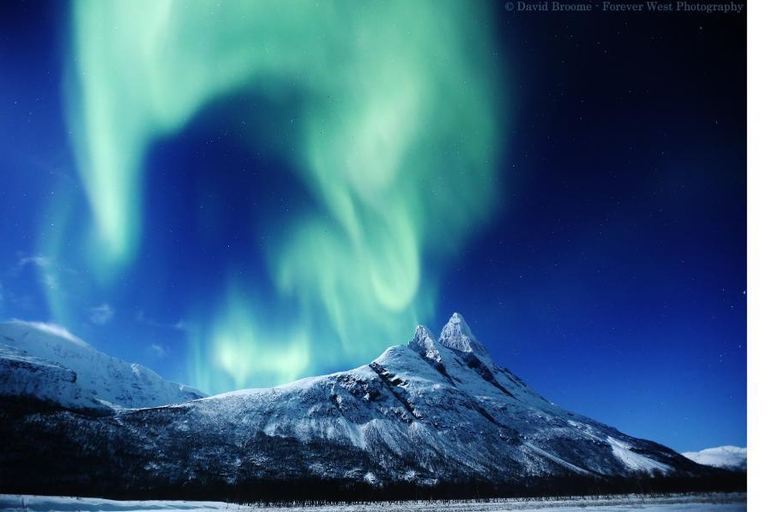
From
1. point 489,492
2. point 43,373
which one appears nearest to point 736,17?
point 489,492

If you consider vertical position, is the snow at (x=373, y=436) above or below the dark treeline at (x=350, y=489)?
above

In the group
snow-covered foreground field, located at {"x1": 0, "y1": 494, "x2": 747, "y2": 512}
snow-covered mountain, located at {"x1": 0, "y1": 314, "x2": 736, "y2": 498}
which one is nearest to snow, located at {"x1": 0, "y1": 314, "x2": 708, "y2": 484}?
snow-covered mountain, located at {"x1": 0, "y1": 314, "x2": 736, "y2": 498}

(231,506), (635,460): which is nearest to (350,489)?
(231,506)

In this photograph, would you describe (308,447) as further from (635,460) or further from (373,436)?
(635,460)

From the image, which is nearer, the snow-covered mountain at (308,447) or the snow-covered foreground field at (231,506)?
the snow-covered foreground field at (231,506)

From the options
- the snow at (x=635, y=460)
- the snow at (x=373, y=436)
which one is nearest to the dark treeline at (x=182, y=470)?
the snow at (x=373, y=436)

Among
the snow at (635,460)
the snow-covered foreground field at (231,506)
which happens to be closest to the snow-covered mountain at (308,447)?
the snow at (635,460)

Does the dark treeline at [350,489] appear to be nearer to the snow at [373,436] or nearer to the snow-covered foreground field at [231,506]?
the snow at [373,436]

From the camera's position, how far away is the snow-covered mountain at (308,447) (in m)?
103

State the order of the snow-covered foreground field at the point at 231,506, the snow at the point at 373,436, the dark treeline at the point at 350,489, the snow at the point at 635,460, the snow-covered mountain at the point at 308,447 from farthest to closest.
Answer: the snow at the point at 635,460, the snow at the point at 373,436, the snow-covered mountain at the point at 308,447, the dark treeline at the point at 350,489, the snow-covered foreground field at the point at 231,506

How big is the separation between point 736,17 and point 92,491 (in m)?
129

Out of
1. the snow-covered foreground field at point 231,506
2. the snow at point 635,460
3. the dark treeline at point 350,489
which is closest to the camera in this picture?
the snow-covered foreground field at point 231,506

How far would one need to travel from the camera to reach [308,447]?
138250mm
